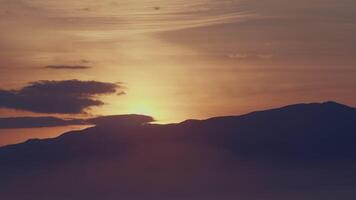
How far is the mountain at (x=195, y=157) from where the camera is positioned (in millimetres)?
125062

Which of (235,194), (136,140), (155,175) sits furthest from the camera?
(136,140)

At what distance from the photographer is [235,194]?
379 ft

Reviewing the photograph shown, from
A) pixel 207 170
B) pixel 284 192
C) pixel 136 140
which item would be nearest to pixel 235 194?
pixel 284 192

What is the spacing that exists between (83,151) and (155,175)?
15.5 metres

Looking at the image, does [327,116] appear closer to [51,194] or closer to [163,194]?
[163,194]

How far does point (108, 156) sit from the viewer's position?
141125 millimetres

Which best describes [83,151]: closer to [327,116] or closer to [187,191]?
[187,191]

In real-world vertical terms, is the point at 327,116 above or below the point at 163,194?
above

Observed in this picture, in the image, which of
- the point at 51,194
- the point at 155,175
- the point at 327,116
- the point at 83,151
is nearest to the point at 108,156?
the point at 83,151

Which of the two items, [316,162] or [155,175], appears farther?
Result: [316,162]

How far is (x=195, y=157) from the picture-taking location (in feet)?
455

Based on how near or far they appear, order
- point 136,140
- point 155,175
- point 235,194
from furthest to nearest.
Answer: point 136,140 → point 155,175 → point 235,194

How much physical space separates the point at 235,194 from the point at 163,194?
9035 mm

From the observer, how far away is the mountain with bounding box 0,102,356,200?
410 feet
